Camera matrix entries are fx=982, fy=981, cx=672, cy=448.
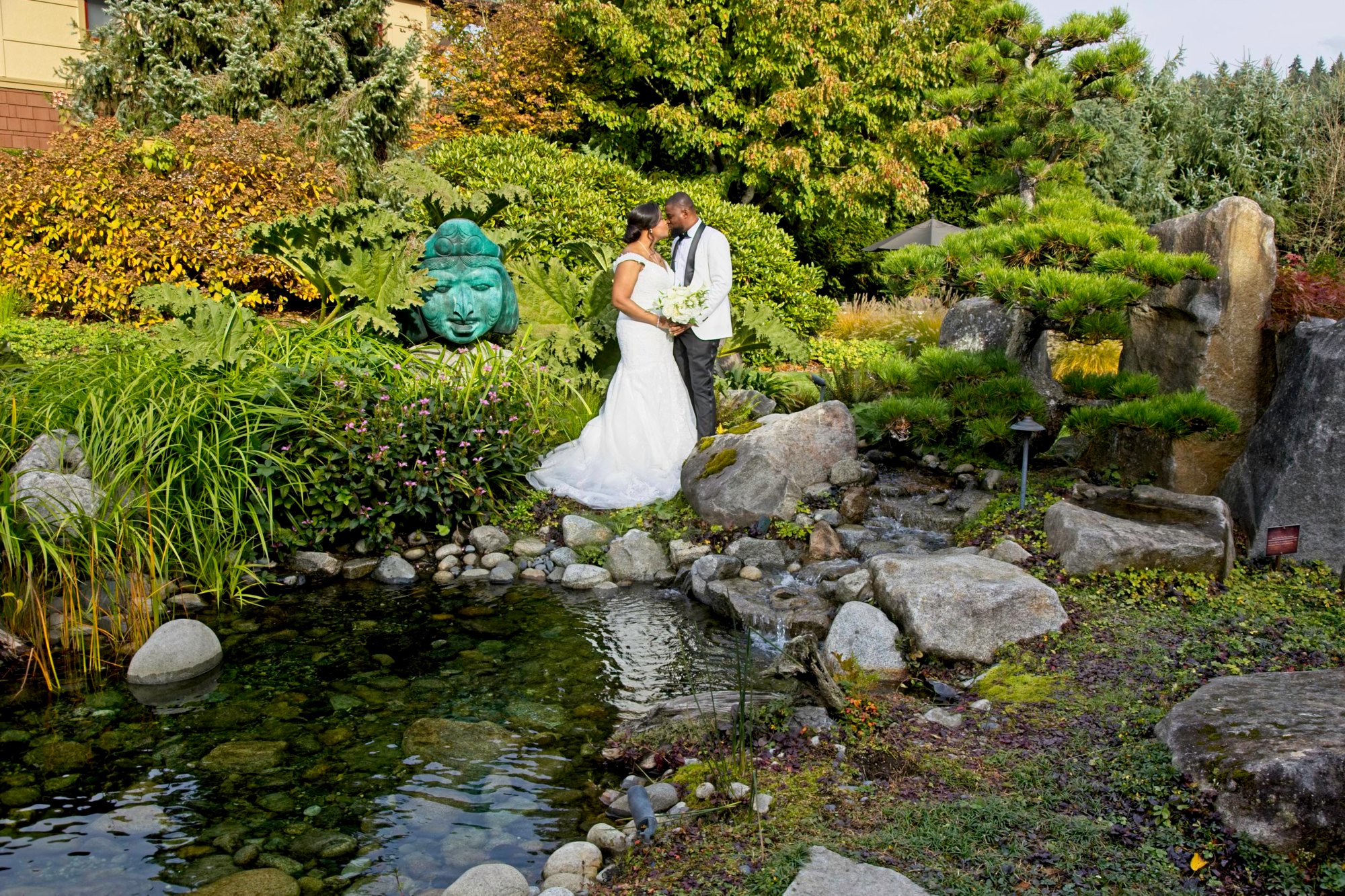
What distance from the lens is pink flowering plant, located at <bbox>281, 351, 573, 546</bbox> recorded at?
6.37 meters

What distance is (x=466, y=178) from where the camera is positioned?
Result: 11.3 meters

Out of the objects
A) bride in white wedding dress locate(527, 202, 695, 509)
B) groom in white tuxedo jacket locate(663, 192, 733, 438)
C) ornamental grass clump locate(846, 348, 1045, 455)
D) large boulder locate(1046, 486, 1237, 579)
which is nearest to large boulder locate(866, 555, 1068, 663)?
large boulder locate(1046, 486, 1237, 579)

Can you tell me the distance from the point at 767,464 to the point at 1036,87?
4.51 m

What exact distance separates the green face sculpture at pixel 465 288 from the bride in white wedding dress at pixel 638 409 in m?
1.19

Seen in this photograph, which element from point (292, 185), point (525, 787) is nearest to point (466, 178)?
point (292, 185)

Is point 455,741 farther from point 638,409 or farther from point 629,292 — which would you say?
point 629,292

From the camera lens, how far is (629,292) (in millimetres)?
7453

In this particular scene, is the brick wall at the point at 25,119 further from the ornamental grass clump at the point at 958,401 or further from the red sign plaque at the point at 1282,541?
the red sign plaque at the point at 1282,541

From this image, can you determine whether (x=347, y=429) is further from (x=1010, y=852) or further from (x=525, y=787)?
(x=1010, y=852)

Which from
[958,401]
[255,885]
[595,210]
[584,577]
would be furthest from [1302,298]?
[595,210]

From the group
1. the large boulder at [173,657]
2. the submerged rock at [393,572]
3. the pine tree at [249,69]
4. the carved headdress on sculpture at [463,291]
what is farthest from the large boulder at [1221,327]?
the pine tree at [249,69]

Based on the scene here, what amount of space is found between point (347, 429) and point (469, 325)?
204 centimetres

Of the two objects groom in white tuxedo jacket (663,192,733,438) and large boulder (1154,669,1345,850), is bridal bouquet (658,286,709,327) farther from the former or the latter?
large boulder (1154,669,1345,850)

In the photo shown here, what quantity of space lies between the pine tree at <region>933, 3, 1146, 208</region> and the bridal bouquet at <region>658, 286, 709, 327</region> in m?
3.35
